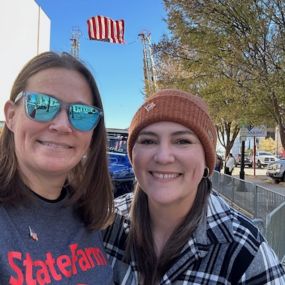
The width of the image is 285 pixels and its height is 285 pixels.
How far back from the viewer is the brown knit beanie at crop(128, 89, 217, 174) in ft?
7.25

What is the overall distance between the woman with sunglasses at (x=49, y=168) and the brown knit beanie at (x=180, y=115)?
0.82ft

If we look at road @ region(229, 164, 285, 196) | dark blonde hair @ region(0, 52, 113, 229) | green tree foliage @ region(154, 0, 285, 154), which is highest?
green tree foliage @ region(154, 0, 285, 154)

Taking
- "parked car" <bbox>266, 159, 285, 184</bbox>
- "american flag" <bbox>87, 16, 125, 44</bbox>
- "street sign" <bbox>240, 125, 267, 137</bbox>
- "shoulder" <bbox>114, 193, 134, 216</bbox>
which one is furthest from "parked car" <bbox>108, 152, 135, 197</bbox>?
"american flag" <bbox>87, 16, 125, 44</bbox>

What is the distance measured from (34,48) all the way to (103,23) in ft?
30.9

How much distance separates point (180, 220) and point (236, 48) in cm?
1197

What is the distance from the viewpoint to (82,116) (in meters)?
2.03

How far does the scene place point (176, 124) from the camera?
2.22 meters

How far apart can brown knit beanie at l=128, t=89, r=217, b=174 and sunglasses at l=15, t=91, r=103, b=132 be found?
316 mm

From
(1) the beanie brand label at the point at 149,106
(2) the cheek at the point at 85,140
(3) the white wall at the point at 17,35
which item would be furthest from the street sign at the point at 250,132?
(2) the cheek at the point at 85,140

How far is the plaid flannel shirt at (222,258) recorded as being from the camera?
1.95 metres

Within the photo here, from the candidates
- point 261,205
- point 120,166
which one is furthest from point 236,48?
point 261,205

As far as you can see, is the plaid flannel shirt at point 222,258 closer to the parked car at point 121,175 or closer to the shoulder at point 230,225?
the shoulder at point 230,225

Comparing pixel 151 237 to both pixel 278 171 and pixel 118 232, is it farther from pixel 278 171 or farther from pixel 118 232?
pixel 278 171

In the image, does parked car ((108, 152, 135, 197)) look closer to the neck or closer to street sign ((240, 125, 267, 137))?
the neck
